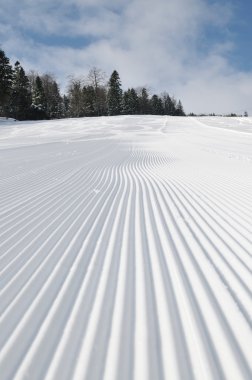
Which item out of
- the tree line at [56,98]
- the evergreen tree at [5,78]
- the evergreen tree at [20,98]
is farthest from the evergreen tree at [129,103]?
the evergreen tree at [5,78]

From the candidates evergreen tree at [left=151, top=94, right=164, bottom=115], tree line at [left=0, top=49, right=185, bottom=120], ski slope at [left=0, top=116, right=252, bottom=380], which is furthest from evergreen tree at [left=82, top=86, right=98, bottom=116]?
ski slope at [left=0, top=116, right=252, bottom=380]

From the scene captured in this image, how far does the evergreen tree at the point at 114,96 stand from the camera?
207 ft

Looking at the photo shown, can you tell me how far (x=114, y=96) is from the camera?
6325 cm

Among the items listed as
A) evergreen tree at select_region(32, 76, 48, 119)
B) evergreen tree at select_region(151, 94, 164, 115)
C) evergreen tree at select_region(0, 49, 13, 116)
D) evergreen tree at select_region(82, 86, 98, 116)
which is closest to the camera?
evergreen tree at select_region(0, 49, 13, 116)

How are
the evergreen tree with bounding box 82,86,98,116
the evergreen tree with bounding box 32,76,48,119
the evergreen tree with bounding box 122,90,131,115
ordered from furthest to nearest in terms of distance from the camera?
1. the evergreen tree with bounding box 122,90,131,115
2. the evergreen tree with bounding box 82,86,98,116
3. the evergreen tree with bounding box 32,76,48,119

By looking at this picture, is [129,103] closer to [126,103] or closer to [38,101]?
[126,103]

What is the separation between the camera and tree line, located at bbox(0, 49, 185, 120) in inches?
1968

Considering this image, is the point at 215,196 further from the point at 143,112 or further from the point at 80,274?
the point at 143,112

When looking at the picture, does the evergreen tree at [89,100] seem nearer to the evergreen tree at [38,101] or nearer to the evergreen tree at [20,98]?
the evergreen tree at [38,101]

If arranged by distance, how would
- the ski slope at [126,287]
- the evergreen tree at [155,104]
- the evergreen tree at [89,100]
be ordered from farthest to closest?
the evergreen tree at [155,104] < the evergreen tree at [89,100] < the ski slope at [126,287]

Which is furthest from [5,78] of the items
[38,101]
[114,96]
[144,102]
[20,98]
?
[144,102]

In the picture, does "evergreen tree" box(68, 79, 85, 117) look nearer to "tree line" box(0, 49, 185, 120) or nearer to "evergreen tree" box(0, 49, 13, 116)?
"tree line" box(0, 49, 185, 120)

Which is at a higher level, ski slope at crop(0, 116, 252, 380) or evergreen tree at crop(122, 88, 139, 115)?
evergreen tree at crop(122, 88, 139, 115)

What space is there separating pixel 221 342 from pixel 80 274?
5.46ft
